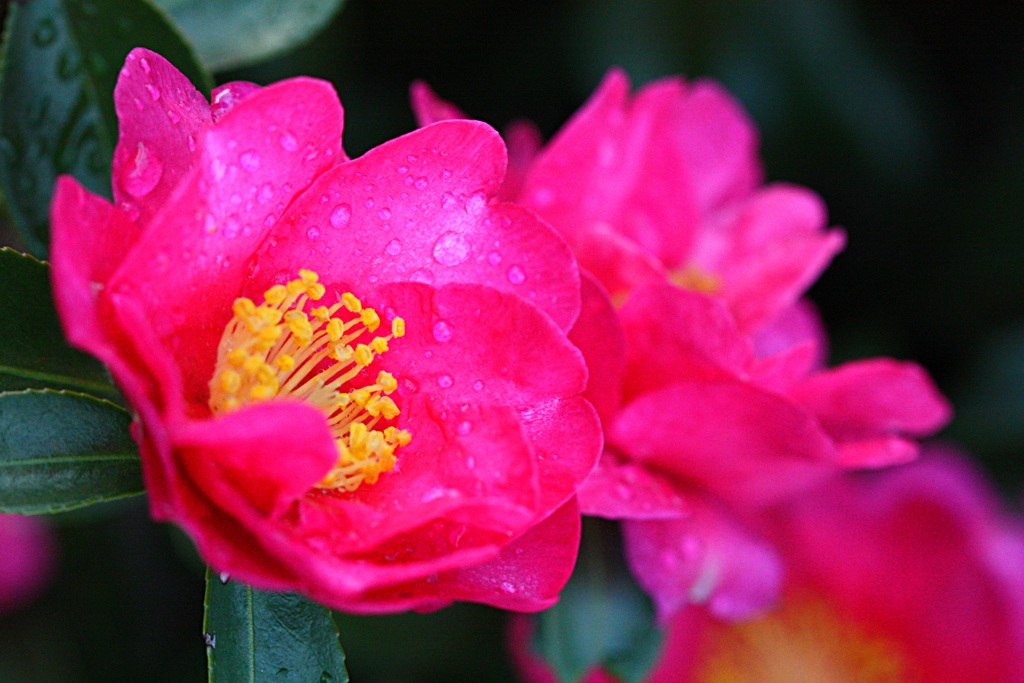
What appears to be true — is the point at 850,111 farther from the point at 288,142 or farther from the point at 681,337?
the point at 288,142

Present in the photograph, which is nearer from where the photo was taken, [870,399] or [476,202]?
[476,202]

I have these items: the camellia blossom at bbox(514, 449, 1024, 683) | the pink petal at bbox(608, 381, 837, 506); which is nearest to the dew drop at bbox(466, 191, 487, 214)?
the pink petal at bbox(608, 381, 837, 506)

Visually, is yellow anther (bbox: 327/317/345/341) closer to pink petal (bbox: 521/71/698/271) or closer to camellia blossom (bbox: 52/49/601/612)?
camellia blossom (bbox: 52/49/601/612)

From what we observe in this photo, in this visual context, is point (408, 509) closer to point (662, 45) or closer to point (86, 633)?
point (86, 633)

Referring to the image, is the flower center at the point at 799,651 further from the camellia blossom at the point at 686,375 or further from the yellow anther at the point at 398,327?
the yellow anther at the point at 398,327

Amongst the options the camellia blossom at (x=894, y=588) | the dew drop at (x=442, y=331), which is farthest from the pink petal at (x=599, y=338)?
the camellia blossom at (x=894, y=588)

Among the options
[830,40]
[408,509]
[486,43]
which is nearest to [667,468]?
[408,509]

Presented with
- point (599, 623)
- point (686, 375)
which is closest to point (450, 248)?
point (686, 375)
